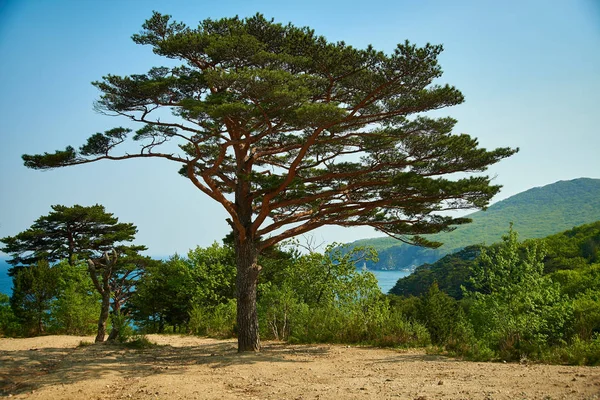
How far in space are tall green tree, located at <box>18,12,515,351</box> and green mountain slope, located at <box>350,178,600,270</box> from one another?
281 feet

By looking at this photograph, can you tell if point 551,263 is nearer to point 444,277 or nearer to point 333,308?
point 444,277

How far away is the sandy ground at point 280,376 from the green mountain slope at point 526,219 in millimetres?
87039

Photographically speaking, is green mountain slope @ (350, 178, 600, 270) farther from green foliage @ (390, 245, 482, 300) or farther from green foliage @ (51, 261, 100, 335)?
→ green foliage @ (51, 261, 100, 335)

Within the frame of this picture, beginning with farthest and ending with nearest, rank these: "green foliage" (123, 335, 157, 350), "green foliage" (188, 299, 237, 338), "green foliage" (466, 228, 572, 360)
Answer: "green foliage" (188, 299, 237, 338) < "green foliage" (123, 335, 157, 350) < "green foliage" (466, 228, 572, 360)

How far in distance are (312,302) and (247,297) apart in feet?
14.8

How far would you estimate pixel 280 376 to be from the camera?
595 centimetres

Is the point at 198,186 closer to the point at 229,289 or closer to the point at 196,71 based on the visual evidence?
the point at 196,71

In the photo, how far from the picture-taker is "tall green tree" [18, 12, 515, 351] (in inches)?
258

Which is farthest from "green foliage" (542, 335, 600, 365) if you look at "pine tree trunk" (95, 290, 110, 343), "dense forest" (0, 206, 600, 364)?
"pine tree trunk" (95, 290, 110, 343)

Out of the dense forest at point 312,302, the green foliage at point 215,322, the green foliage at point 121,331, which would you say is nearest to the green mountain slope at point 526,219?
the dense forest at point 312,302

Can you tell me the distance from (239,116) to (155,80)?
1.57 metres

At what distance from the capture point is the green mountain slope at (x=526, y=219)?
311 ft

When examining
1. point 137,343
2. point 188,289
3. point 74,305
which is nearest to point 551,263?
point 188,289

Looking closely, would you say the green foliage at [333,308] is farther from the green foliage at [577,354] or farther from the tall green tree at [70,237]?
the tall green tree at [70,237]
